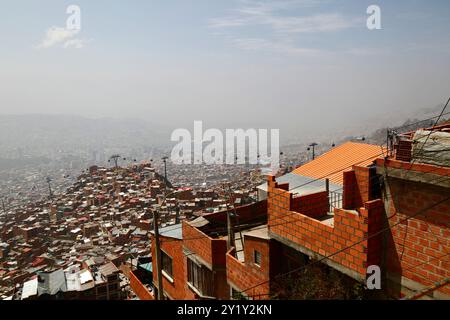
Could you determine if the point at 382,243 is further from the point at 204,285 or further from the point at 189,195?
the point at 189,195

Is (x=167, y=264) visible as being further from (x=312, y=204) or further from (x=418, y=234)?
(x=418, y=234)

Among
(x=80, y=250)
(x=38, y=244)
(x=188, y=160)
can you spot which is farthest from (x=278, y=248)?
(x=188, y=160)

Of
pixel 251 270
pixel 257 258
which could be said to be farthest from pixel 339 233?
pixel 251 270

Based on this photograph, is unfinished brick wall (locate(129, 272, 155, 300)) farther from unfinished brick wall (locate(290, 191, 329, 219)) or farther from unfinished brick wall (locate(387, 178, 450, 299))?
unfinished brick wall (locate(387, 178, 450, 299))

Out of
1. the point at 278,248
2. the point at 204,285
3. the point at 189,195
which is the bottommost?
the point at 189,195

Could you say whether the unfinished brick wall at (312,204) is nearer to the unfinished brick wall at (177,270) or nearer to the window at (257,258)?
the window at (257,258)
